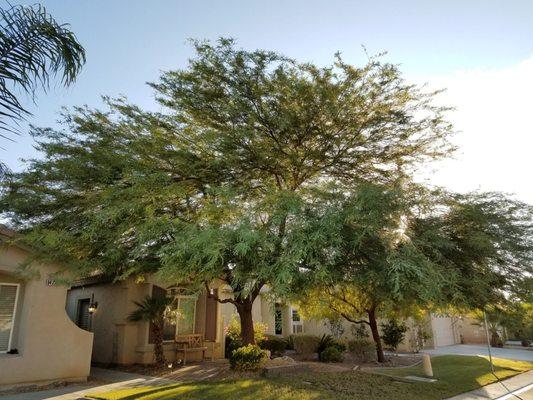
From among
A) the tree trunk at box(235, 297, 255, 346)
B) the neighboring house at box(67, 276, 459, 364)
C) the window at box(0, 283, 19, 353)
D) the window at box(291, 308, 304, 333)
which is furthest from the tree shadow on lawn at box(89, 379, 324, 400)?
the window at box(291, 308, 304, 333)

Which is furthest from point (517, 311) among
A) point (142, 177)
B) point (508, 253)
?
point (142, 177)

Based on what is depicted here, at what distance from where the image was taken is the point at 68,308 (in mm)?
19844

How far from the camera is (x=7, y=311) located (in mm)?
12109

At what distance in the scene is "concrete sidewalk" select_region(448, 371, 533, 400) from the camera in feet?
33.9

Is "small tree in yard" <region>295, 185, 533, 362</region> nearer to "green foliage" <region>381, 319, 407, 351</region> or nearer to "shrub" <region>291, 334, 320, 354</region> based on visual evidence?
"shrub" <region>291, 334, 320, 354</region>

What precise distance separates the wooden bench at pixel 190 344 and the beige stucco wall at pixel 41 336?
471 centimetres

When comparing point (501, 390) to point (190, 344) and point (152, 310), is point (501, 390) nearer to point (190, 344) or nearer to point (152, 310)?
point (190, 344)

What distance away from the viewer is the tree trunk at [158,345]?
1503cm

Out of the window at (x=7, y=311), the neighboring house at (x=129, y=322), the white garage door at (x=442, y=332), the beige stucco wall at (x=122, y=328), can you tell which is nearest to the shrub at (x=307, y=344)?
the neighboring house at (x=129, y=322)

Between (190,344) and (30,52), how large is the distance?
14903mm

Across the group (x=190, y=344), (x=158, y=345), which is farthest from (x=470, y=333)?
(x=158, y=345)

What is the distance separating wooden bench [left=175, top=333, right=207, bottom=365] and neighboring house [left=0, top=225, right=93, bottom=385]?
15.4 feet

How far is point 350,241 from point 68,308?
17662mm

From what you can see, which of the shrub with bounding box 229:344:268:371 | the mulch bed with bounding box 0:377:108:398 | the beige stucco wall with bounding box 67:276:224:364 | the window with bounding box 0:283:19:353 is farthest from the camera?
the beige stucco wall with bounding box 67:276:224:364
